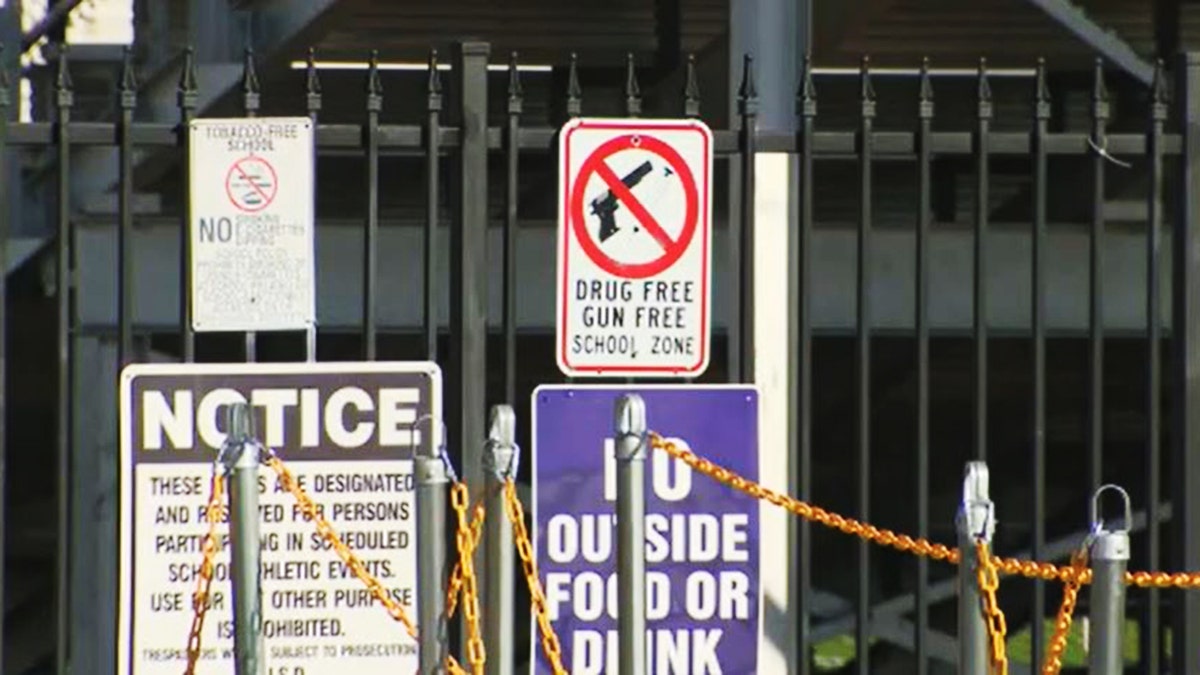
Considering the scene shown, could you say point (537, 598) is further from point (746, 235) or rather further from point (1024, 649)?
point (1024, 649)

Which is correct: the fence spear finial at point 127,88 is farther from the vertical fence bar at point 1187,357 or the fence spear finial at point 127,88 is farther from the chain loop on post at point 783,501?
the vertical fence bar at point 1187,357

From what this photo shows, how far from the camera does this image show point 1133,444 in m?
15.3

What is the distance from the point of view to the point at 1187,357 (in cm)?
783

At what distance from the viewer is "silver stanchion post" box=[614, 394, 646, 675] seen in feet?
21.1

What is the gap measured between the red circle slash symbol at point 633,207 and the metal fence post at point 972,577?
4.93ft

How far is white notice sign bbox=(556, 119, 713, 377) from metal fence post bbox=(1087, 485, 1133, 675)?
1.91 metres

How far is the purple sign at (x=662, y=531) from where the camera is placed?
7.46 meters

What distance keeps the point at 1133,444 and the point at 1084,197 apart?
261cm

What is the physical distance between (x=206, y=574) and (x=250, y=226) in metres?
1.01

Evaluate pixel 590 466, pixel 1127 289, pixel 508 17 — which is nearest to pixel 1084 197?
pixel 1127 289

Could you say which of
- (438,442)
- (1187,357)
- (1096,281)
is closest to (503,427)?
(438,442)

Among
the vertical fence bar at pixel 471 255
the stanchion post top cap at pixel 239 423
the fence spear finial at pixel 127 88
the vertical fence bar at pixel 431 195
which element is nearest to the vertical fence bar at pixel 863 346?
the vertical fence bar at pixel 471 255

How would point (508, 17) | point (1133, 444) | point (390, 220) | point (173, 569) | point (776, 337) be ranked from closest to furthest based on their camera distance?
point (173, 569), point (776, 337), point (390, 220), point (508, 17), point (1133, 444)

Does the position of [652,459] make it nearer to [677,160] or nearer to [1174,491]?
[677,160]
